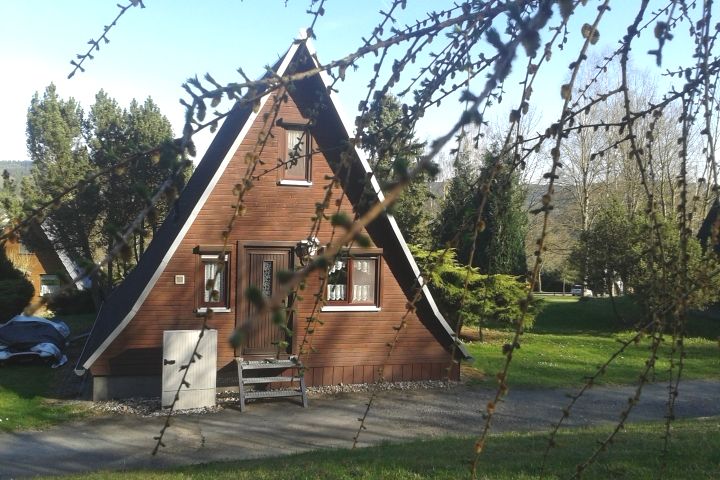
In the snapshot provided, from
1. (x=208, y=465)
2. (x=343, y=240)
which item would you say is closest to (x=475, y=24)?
(x=343, y=240)

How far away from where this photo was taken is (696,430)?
889 cm

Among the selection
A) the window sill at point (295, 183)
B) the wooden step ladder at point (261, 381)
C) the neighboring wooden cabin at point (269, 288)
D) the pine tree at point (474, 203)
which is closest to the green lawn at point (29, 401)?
the neighboring wooden cabin at point (269, 288)

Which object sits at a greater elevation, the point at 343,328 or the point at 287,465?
the point at 343,328

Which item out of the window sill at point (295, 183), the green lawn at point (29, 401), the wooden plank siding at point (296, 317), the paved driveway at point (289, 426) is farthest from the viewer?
the window sill at point (295, 183)

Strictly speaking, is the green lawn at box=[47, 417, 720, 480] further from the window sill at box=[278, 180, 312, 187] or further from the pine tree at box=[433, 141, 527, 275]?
the window sill at box=[278, 180, 312, 187]

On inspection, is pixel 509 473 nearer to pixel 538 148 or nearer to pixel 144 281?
pixel 538 148

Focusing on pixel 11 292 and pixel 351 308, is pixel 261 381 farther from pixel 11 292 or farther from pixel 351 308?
pixel 11 292

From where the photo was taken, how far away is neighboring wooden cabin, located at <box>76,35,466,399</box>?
13078 mm

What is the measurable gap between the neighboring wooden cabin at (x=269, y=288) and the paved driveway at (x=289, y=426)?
111 centimetres

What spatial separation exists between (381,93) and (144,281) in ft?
41.8

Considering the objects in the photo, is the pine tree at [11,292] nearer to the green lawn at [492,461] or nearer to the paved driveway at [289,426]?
the paved driveway at [289,426]

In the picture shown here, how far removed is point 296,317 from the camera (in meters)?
13.5

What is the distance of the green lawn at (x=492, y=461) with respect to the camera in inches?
257

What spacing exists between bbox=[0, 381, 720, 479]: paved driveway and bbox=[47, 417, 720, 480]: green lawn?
1390 mm
